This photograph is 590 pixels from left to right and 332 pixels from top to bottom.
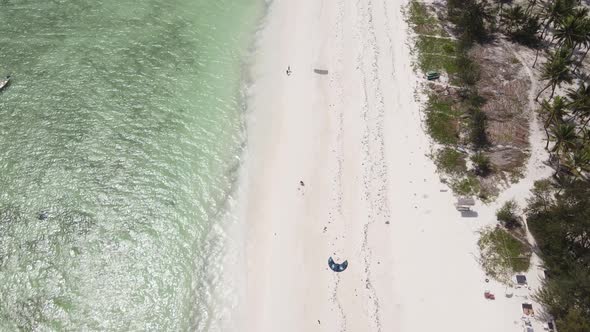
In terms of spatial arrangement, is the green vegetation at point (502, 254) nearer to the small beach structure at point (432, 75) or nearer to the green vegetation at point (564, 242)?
the green vegetation at point (564, 242)

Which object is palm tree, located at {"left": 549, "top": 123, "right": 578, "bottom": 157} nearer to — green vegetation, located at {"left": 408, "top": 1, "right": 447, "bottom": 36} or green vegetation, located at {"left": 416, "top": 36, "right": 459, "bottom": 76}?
green vegetation, located at {"left": 416, "top": 36, "right": 459, "bottom": 76}

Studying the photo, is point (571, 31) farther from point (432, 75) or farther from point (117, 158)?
point (117, 158)

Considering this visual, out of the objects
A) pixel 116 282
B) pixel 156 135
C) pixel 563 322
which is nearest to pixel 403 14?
pixel 156 135

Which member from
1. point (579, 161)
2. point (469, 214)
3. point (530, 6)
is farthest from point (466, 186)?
point (530, 6)

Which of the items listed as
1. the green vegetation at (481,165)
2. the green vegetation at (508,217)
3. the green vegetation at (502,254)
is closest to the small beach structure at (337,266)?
the green vegetation at (502,254)

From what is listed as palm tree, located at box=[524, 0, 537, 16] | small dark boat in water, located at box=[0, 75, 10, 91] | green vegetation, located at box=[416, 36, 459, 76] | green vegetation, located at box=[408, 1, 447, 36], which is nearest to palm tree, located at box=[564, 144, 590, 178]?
green vegetation, located at box=[416, 36, 459, 76]

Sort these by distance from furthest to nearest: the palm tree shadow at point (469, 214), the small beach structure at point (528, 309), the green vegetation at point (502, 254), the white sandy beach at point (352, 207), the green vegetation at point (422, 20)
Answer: the green vegetation at point (422, 20) < the palm tree shadow at point (469, 214) < the green vegetation at point (502, 254) < the white sandy beach at point (352, 207) < the small beach structure at point (528, 309)

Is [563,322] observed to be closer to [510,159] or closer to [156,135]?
[510,159]
